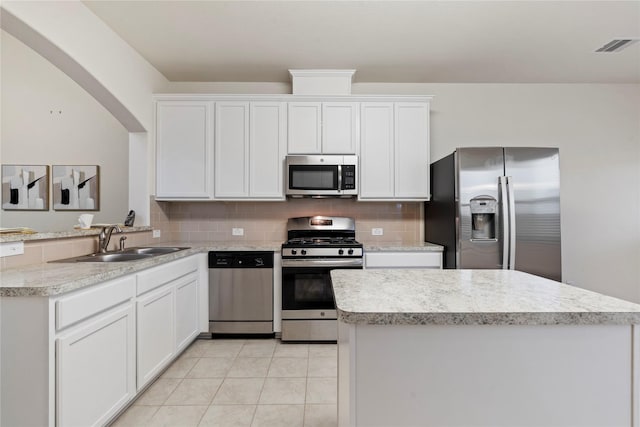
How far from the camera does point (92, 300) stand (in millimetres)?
1552

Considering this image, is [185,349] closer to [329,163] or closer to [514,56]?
[329,163]

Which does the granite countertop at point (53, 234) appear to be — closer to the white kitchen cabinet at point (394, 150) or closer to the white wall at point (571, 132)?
the white wall at point (571, 132)

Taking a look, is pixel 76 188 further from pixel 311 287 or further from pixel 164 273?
pixel 311 287

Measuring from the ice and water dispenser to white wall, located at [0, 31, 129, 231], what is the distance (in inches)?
150

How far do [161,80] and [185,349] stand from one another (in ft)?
9.28

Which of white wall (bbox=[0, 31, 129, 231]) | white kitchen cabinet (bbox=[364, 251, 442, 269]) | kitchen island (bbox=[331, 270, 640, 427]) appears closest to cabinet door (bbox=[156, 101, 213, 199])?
white wall (bbox=[0, 31, 129, 231])

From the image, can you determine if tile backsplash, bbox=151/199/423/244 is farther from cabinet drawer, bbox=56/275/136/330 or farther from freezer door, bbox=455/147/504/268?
→ cabinet drawer, bbox=56/275/136/330

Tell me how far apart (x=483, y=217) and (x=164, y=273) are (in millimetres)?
2700

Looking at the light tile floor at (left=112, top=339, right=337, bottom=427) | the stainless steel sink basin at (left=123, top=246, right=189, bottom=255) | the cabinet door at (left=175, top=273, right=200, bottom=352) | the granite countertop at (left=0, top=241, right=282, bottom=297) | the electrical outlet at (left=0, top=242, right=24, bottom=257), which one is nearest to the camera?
the granite countertop at (left=0, top=241, right=282, bottom=297)

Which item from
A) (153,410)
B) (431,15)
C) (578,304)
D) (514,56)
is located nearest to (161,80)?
(431,15)

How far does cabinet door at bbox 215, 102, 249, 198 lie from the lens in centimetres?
327

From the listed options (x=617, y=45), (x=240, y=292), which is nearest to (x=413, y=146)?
(x=617, y=45)

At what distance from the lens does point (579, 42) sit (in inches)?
110

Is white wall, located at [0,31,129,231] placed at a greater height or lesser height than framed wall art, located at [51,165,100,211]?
greater
